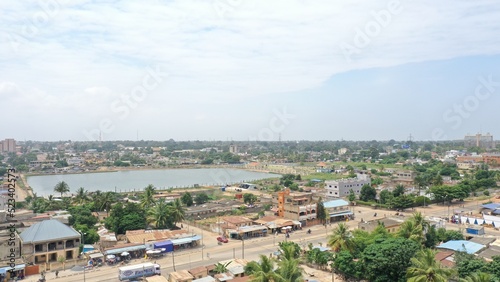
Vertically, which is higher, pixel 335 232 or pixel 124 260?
pixel 335 232

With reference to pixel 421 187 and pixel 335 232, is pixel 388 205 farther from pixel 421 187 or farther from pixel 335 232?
pixel 335 232

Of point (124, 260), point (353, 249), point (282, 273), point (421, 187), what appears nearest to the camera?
point (282, 273)

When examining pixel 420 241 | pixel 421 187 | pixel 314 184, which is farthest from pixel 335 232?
pixel 314 184

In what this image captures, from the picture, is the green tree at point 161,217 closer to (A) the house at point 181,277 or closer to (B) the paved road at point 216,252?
(B) the paved road at point 216,252

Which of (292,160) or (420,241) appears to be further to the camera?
(292,160)

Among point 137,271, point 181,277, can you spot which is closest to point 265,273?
point 181,277

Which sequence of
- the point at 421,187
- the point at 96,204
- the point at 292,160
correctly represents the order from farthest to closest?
1. the point at 292,160
2. the point at 421,187
3. the point at 96,204

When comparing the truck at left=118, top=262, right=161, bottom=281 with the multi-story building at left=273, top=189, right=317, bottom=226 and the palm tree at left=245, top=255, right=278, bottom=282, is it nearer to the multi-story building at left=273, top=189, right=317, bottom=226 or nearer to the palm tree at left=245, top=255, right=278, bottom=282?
the palm tree at left=245, top=255, right=278, bottom=282
